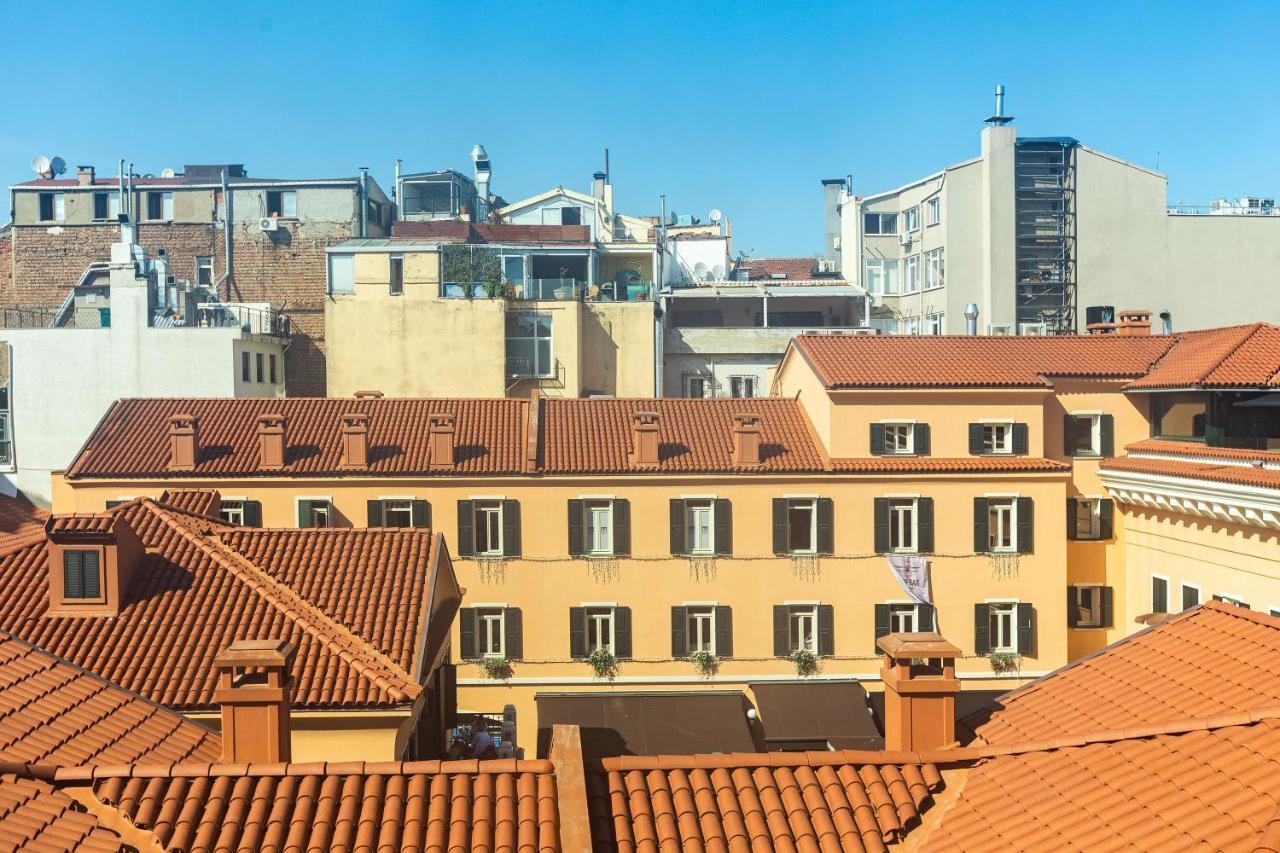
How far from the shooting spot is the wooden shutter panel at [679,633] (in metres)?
36.9

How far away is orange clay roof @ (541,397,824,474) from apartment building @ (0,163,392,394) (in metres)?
27.3

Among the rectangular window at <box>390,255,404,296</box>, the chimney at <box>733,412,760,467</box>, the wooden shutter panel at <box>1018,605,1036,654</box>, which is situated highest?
the rectangular window at <box>390,255,404,296</box>

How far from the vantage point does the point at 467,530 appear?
3681 centimetres

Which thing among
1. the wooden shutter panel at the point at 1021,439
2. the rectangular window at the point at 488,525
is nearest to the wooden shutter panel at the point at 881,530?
the wooden shutter panel at the point at 1021,439

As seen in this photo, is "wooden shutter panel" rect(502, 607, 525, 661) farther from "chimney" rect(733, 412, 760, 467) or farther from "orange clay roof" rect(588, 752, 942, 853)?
"orange clay roof" rect(588, 752, 942, 853)

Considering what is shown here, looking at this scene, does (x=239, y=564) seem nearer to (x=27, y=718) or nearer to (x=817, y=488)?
(x=27, y=718)

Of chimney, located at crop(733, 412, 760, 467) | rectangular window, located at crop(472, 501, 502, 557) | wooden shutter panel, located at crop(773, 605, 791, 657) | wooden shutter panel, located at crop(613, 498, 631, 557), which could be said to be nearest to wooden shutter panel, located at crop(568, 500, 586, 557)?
wooden shutter panel, located at crop(613, 498, 631, 557)

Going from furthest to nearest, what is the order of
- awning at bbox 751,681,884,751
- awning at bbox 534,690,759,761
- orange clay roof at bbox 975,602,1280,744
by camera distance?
awning at bbox 751,681,884,751 → awning at bbox 534,690,759,761 → orange clay roof at bbox 975,602,1280,744


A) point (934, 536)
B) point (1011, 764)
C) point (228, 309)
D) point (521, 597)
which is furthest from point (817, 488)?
point (228, 309)

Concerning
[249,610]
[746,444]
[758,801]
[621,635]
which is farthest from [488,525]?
[758,801]

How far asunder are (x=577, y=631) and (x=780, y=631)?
19.1ft

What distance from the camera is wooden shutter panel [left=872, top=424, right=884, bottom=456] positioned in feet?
125

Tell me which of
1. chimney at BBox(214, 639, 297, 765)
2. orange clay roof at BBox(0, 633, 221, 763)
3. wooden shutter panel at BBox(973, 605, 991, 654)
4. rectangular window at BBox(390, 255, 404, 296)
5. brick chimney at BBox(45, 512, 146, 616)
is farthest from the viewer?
rectangular window at BBox(390, 255, 404, 296)

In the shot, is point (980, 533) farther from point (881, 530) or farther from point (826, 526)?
point (826, 526)
